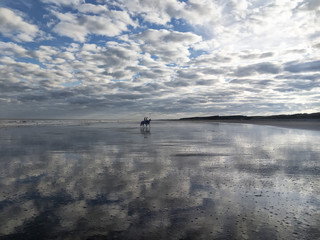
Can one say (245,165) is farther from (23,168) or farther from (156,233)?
(23,168)

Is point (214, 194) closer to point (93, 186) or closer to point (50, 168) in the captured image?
point (93, 186)

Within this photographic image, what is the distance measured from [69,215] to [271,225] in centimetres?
406

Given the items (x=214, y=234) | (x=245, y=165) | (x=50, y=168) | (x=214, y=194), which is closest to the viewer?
(x=214, y=234)

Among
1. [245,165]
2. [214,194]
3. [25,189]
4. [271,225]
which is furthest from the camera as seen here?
[245,165]

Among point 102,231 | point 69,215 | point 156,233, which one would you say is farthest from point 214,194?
point 69,215

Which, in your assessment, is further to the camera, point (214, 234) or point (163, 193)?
point (163, 193)

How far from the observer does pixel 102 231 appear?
4.10 metres

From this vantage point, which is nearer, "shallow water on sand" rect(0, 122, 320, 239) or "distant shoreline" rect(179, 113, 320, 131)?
"shallow water on sand" rect(0, 122, 320, 239)

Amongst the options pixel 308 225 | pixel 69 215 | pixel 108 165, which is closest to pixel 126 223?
pixel 69 215

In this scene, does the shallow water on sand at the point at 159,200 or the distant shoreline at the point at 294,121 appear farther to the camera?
the distant shoreline at the point at 294,121

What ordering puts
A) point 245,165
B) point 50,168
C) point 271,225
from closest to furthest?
point 271,225, point 50,168, point 245,165

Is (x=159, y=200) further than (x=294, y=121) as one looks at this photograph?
No

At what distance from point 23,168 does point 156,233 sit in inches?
288

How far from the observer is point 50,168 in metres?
8.93
